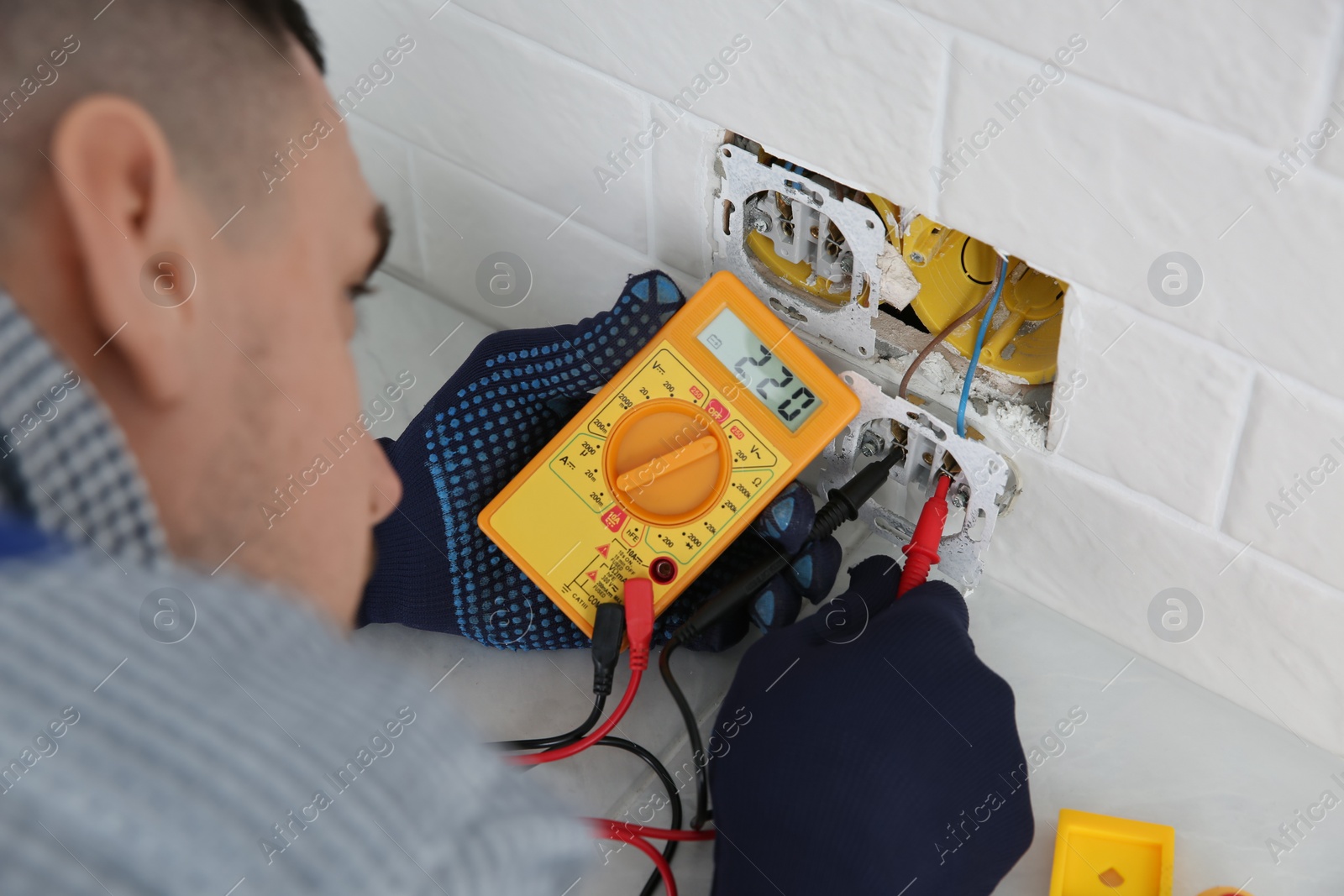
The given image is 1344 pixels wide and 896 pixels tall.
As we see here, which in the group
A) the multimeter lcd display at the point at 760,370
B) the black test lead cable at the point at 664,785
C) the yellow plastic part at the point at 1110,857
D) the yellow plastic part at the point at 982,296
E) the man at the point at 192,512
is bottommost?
the black test lead cable at the point at 664,785

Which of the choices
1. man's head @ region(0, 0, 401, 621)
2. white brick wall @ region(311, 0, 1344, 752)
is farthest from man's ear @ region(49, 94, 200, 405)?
white brick wall @ region(311, 0, 1344, 752)

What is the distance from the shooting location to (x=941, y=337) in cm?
63

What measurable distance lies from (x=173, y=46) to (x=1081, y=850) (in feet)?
1.85

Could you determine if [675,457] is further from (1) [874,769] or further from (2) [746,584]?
(1) [874,769]

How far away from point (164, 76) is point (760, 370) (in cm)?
42

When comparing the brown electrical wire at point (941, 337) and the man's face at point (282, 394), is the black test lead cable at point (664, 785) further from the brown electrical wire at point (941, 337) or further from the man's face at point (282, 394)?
the man's face at point (282, 394)

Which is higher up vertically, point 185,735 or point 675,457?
point 185,735

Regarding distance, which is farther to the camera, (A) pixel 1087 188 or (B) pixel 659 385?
(B) pixel 659 385

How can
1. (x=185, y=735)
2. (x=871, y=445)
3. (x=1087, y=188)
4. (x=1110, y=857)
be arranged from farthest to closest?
(x=871, y=445) → (x=1110, y=857) → (x=1087, y=188) → (x=185, y=735)

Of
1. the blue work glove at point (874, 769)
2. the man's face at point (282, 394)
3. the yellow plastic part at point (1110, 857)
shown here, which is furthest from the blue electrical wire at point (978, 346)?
the man's face at point (282, 394)

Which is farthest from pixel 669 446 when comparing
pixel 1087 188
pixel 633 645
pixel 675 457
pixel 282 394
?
pixel 282 394

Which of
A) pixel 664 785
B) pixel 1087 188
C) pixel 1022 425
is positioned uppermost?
pixel 1087 188

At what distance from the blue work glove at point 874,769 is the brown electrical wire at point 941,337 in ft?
0.41

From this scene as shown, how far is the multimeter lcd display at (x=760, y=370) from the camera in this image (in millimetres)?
646
